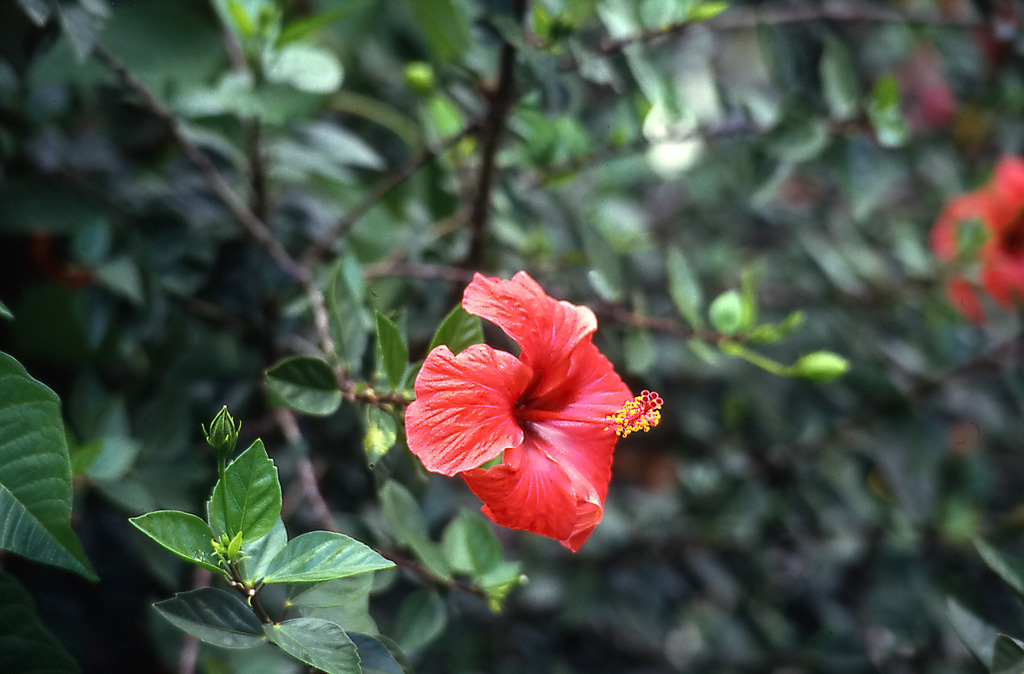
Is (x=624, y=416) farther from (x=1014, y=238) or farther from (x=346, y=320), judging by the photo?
(x=1014, y=238)

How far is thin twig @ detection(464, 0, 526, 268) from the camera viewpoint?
91 centimetres

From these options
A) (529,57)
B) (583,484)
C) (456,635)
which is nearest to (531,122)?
(529,57)

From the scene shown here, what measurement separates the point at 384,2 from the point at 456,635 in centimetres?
109

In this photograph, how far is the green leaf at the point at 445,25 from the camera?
0.90 metres

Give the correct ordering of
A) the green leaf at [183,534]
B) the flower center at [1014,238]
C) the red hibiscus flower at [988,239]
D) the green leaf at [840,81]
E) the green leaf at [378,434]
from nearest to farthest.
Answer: the green leaf at [183,534] < the green leaf at [378,434] < the green leaf at [840,81] < the red hibiscus flower at [988,239] < the flower center at [1014,238]

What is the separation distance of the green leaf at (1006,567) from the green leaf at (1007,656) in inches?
3.4

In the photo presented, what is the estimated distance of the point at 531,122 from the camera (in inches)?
37.5

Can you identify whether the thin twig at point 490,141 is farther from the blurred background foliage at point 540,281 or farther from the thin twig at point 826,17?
the thin twig at point 826,17

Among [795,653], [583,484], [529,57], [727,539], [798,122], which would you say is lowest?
[795,653]

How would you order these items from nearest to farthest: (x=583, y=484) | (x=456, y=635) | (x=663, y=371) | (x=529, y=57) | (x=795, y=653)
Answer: (x=583, y=484)
(x=529, y=57)
(x=456, y=635)
(x=795, y=653)
(x=663, y=371)

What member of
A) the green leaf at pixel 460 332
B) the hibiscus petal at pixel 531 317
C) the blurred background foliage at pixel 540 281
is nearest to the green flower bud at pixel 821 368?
the blurred background foliage at pixel 540 281

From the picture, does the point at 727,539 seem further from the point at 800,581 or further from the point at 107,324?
the point at 107,324

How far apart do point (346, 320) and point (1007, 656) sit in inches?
Result: 29.1

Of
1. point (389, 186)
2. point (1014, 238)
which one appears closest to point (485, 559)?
point (389, 186)
